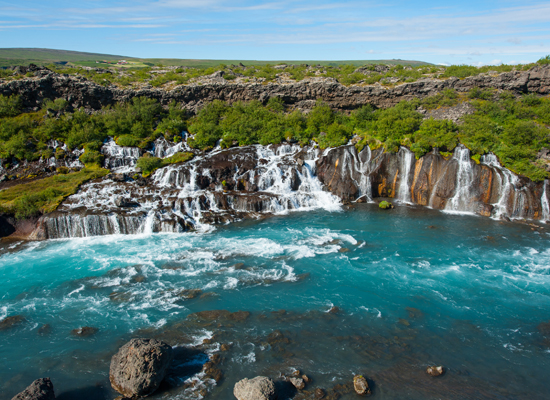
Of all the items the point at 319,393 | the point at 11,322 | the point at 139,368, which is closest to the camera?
the point at 139,368

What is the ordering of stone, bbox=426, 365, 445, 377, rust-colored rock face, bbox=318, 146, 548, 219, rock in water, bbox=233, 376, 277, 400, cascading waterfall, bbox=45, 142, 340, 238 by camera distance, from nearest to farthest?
rock in water, bbox=233, 376, 277, 400 → stone, bbox=426, 365, 445, 377 → cascading waterfall, bbox=45, 142, 340, 238 → rust-colored rock face, bbox=318, 146, 548, 219

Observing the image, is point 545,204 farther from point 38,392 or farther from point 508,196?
point 38,392

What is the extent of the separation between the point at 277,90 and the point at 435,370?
140 ft

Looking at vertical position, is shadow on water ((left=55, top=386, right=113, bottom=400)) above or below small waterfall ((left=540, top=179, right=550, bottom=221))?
below

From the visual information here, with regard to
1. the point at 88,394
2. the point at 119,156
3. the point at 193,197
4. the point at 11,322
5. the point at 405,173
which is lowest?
the point at 88,394

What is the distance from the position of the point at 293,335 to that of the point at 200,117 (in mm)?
36801

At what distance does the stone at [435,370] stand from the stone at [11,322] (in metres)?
19.7

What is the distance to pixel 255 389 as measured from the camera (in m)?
11.8

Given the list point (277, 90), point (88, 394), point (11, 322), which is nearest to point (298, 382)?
point (88, 394)

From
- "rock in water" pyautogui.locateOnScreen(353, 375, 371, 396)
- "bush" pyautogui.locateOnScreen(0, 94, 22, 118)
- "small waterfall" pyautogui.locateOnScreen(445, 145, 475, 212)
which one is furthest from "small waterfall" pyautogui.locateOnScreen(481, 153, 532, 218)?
"bush" pyautogui.locateOnScreen(0, 94, 22, 118)

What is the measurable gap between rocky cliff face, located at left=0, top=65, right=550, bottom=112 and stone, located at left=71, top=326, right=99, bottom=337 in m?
38.9

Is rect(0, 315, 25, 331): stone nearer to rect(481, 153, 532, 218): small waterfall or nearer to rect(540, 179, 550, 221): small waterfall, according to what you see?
rect(481, 153, 532, 218): small waterfall

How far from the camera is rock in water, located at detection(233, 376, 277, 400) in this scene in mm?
11672

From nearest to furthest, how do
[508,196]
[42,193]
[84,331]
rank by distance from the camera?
[84,331], [42,193], [508,196]
